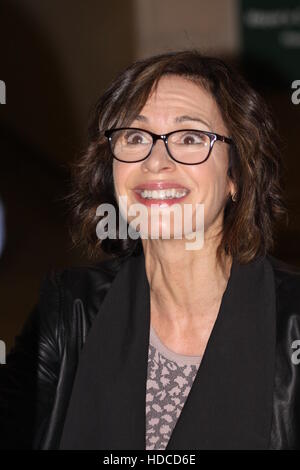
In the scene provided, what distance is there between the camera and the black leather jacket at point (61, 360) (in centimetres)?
161

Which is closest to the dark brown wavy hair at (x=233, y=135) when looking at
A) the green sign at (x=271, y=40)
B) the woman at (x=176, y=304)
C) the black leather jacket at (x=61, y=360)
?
the woman at (x=176, y=304)

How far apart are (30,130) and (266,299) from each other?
19.3 ft

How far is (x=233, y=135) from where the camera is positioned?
1819 millimetres

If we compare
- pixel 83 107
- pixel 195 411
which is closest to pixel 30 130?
pixel 83 107

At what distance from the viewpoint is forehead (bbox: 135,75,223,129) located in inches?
69.4

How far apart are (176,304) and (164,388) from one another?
0.22 meters

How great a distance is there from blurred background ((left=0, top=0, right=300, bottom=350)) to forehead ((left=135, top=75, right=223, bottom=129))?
9.91 ft

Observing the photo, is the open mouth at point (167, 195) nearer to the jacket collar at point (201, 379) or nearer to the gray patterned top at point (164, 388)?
the jacket collar at point (201, 379)

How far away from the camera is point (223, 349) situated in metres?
1.69

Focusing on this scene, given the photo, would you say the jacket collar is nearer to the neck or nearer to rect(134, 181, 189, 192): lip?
the neck

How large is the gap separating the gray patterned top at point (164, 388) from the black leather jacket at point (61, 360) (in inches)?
6.9

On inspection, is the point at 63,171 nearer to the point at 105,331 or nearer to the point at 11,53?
the point at 11,53

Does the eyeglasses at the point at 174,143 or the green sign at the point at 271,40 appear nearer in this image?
the eyeglasses at the point at 174,143

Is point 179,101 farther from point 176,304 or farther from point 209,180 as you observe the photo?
point 176,304
